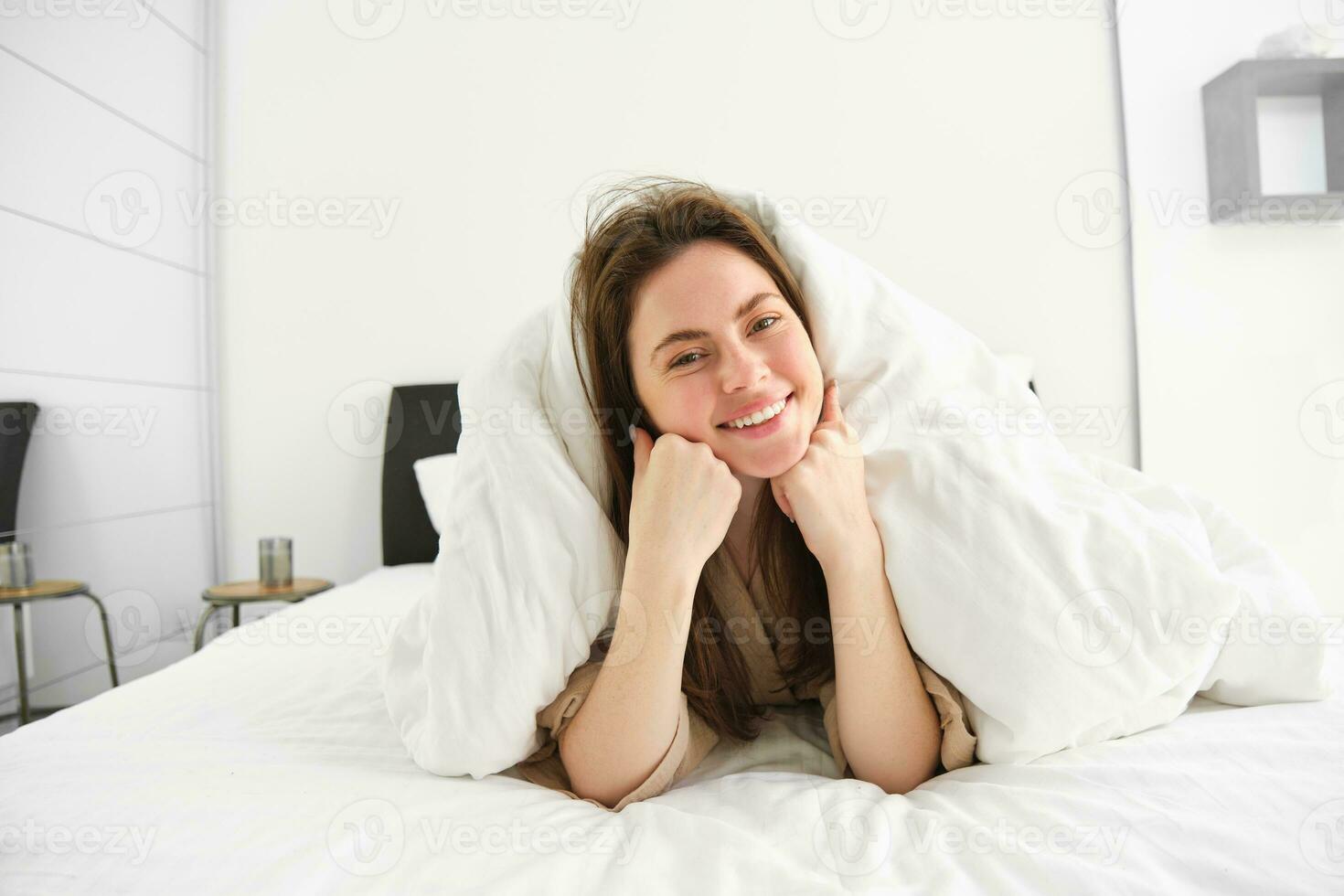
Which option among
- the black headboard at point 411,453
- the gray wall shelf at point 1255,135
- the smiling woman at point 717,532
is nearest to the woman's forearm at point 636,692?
the smiling woman at point 717,532

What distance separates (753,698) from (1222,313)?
242 cm

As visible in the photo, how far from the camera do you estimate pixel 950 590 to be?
2.90 ft

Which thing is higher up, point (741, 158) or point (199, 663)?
point (741, 158)

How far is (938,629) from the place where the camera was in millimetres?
887

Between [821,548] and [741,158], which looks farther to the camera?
[741,158]

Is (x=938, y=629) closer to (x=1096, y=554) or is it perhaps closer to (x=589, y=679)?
(x=1096, y=554)

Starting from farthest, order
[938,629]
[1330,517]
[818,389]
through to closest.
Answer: [1330,517] < [818,389] < [938,629]

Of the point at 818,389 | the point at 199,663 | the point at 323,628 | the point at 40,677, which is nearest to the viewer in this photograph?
the point at 818,389

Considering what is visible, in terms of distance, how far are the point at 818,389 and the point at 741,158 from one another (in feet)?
6.25

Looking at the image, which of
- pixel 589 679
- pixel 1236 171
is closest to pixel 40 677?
pixel 589 679

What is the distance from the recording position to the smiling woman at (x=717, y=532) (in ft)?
2.98

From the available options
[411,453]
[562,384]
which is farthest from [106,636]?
[562,384]

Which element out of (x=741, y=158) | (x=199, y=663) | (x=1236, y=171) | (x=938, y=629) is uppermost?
(x=741, y=158)

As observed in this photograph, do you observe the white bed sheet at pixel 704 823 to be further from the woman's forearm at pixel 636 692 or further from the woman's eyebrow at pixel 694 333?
the woman's eyebrow at pixel 694 333
